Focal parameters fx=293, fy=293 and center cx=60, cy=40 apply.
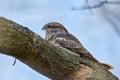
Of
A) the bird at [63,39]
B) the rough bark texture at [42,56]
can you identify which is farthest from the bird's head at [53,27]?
the rough bark texture at [42,56]

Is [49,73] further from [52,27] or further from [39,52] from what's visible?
[52,27]

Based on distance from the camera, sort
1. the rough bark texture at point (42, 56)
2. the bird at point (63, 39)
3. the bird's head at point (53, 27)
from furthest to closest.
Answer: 1. the bird's head at point (53, 27)
2. the bird at point (63, 39)
3. the rough bark texture at point (42, 56)

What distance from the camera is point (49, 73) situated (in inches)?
43.7

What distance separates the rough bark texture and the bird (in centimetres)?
20

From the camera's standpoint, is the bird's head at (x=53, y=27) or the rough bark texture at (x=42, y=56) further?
the bird's head at (x=53, y=27)

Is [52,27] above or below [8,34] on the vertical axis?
above

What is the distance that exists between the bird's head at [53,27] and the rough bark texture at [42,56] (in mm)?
832

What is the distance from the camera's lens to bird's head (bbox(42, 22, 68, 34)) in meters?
2.04

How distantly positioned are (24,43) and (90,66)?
362mm

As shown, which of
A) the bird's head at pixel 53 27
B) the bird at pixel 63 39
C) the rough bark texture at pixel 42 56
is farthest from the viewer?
the bird's head at pixel 53 27

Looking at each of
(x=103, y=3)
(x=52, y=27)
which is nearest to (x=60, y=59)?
(x=103, y=3)

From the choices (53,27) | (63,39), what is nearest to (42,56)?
(63,39)

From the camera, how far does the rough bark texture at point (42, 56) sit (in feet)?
3.21

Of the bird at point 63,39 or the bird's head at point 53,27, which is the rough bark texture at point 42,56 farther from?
the bird's head at point 53,27
